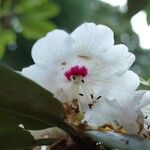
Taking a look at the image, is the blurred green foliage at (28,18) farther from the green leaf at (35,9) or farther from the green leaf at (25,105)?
the green leaf at (25,105)

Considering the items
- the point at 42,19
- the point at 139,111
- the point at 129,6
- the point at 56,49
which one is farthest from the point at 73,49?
the point at 42,19

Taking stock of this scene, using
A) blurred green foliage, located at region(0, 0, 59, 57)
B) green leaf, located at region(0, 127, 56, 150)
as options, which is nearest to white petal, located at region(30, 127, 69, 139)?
green leaf, located at region(0, 127, 56, 150)

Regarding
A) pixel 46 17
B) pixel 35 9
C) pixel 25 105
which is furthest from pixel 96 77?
pixel 46 17

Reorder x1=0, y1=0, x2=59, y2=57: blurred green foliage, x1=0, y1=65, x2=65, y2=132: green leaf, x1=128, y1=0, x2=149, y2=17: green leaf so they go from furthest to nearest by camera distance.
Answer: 1. x1=0, y1=0, x2=59, y2=57: blurred green foliage
2. x1=128, y1=0, x2=149, y2=17: green leaf
3. x1=0, y1=65, x2=65, y2=132: green leaf

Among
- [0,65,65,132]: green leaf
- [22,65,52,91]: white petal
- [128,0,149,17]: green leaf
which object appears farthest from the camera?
[128,0,149,17]: green leaf

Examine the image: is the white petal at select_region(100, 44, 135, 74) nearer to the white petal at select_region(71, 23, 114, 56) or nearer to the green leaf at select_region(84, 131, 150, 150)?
the white petal at select_region(71, 23, 114, 56)

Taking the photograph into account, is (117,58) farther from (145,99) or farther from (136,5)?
(136,5)

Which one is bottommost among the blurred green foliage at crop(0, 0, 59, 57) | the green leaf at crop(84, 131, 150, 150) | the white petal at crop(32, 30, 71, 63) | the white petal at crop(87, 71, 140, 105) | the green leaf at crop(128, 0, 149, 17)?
the green leaf at crop(84, 131, 150, 150)
